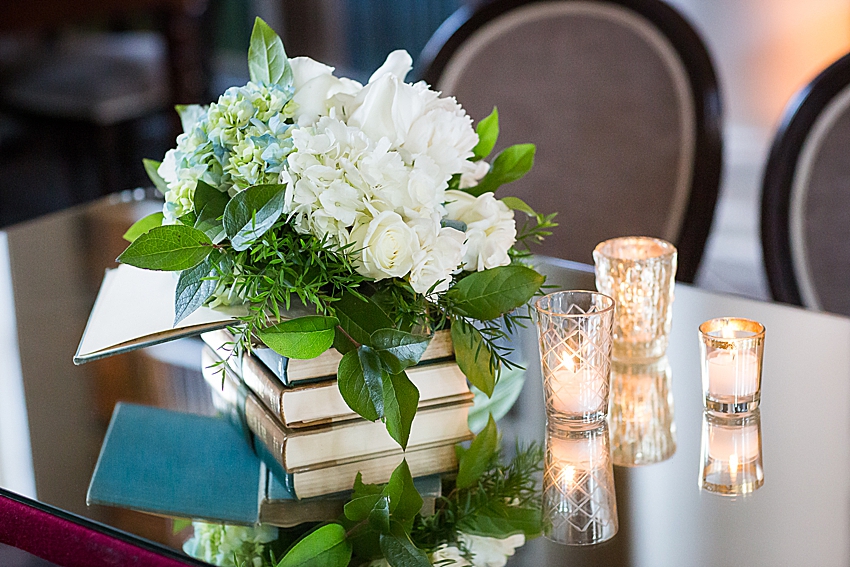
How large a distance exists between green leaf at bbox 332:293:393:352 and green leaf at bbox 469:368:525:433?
0.11 meters

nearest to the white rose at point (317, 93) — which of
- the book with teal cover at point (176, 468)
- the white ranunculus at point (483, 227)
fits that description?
the white ranunculus at point (483, 227)

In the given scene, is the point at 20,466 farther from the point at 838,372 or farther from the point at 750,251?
the point at 750,251

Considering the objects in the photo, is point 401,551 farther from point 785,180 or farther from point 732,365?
point 785,180

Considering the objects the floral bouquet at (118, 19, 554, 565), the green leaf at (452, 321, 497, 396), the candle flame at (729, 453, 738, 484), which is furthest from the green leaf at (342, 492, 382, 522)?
the candle flame at (729, 453, 738, 484)

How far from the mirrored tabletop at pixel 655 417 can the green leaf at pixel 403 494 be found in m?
0.07

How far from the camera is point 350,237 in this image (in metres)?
0.62

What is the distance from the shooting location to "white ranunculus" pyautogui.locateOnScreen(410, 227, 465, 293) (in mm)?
615

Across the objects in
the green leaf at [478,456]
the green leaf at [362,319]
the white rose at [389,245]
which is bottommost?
the green leaf at [478,456]

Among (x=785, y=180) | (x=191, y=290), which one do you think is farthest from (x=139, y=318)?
(x=785, y=180)

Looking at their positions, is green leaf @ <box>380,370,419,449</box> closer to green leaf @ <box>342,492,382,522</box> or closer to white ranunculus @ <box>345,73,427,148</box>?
green leaf @ <box>342,492,382,522</box>

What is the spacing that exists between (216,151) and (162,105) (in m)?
2.24

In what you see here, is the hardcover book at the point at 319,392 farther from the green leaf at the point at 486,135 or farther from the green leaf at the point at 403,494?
the green leaf at the point at 486,135

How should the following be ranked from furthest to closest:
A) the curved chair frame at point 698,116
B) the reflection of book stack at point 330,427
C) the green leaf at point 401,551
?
the curved chair frame at point 698,116 → the reflection of book stack at point 330,427 → the green leaf at point 401,551

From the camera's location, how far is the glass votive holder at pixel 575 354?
643 millimetres
